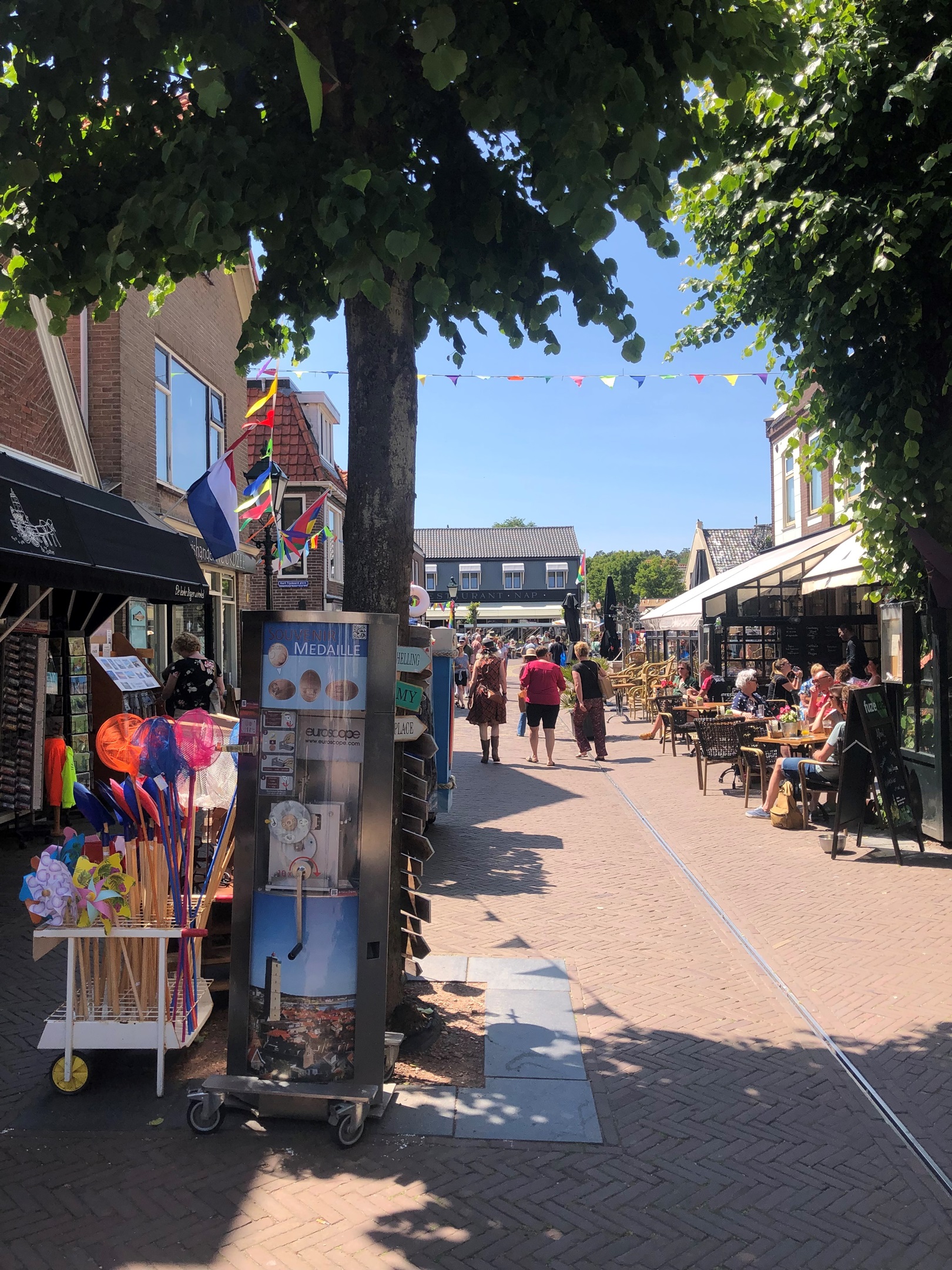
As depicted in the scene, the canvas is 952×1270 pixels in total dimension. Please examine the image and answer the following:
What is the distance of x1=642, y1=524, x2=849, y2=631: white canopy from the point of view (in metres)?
18.2

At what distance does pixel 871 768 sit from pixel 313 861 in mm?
5958

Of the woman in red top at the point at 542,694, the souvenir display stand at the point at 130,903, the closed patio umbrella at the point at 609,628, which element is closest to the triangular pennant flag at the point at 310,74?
the souvenir display stand at the point at 130,903

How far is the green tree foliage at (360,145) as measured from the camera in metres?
3.84

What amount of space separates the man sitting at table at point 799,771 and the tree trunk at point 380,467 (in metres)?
5.40

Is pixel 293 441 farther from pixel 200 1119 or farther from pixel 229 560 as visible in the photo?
pixel 200 1119

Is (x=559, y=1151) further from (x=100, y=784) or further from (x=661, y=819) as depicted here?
(x=661, y=819)

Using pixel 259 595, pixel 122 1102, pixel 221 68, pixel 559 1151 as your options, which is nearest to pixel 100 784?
pixel 122 1102

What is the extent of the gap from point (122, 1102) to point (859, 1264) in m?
2.74

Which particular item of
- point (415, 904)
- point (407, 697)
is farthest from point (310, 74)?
point (415, 904)

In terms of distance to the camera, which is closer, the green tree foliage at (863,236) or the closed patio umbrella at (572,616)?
the green tree foliage at (863,236)

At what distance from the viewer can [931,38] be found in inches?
295

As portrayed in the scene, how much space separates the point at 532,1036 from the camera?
462 centimetres

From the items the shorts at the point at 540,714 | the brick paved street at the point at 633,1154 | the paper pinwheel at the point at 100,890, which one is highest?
the shorts at the point at 540,714

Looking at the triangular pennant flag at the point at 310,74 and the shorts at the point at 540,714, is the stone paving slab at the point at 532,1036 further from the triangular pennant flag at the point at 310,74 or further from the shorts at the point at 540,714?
the shorts at the point at 540,714
